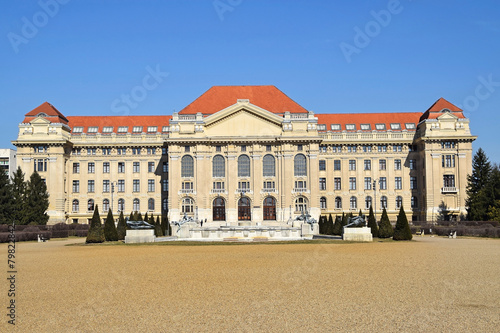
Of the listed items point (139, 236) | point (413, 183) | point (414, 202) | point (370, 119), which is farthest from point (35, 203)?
point (413, 183)

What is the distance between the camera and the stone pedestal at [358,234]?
4431cm

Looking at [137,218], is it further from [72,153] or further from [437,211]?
[437,211]

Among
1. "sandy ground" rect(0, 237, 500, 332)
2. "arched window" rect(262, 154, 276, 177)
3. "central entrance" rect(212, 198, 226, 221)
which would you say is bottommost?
"sandy ground" rect(0, 237, 500, 332)

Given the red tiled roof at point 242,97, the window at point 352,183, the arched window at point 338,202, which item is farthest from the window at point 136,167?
the window at point 352,183

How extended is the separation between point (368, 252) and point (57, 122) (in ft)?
212

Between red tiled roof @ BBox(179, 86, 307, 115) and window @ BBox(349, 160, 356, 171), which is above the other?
red tiled roof @ BBox(179, 86, 307, 115)

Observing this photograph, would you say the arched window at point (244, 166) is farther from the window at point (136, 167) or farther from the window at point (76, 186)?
the window at point (76, 186)

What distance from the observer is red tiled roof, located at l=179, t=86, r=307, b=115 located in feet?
277

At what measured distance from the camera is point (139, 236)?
4641 centimetres

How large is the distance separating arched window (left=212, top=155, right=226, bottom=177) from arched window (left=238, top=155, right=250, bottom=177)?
7.75 feet

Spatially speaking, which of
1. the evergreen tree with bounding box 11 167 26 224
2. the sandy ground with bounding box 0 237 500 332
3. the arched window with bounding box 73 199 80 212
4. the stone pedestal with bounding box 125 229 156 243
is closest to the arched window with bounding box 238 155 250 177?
the arched window with bounding box 73 199 80 212

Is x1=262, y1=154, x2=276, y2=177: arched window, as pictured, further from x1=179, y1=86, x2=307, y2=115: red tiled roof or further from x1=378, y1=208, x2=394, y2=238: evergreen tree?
x1=378, y1=208, x2=394, y2=238: evergreen tree

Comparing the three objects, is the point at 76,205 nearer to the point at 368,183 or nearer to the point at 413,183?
the point at 368,183

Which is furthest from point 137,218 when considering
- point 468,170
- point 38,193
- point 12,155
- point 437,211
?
point 12,155
